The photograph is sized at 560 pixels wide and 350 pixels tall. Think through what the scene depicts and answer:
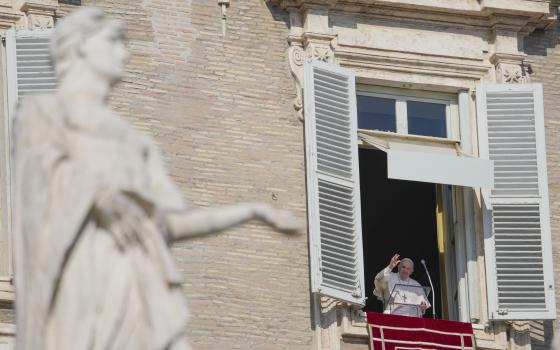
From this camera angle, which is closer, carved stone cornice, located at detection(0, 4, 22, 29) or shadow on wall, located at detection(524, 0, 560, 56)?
carved stone cornice, located at detection(0, 4, 22, 29)

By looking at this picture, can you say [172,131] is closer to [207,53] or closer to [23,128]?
[207,53]

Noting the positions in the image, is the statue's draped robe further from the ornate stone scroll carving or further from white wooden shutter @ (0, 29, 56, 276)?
the ornate stone scroll carving

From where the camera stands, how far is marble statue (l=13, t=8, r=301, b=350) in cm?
1216

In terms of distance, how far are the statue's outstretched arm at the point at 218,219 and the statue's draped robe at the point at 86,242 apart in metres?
0.06

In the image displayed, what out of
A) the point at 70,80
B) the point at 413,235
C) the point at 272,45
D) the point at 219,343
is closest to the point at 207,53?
the point at 272,45

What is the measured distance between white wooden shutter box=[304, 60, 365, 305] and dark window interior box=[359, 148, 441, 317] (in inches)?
84.6

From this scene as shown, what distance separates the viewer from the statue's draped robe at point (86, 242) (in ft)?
39.9

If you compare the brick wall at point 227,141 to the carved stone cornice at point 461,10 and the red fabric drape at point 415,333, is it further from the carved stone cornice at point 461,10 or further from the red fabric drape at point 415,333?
the carved stone cornice at point 461,10

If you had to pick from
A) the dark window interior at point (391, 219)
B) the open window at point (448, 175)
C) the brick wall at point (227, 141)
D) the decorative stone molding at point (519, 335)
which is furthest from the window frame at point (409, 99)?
the decorative stone molding at point (519, 335)

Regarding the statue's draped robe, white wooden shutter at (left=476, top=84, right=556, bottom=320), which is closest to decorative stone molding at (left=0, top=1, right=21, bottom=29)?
white wooden shutter at (left=476, top=84, right=556, bottom=320)

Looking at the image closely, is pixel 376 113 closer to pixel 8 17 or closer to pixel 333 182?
pixel 333 182

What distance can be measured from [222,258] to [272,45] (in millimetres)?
2091

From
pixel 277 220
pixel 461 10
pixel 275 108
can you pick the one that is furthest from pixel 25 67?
pixel 277 220

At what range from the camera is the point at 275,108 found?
23656 millimetres
